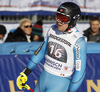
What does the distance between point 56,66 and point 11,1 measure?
4.89 meters

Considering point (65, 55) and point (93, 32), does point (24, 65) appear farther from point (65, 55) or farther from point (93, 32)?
point (93, 32)

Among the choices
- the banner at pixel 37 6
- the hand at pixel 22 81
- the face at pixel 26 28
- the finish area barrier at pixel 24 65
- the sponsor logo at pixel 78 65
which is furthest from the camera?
the banner at pixel 37 6

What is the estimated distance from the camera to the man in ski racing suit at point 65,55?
284 cm

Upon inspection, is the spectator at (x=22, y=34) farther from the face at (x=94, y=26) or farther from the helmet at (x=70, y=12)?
the helmet at (x=70, y=12)

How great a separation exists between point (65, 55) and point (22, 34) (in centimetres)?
259

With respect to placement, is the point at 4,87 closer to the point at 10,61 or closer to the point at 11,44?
the point at 10,61

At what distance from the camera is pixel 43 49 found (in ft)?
10.3

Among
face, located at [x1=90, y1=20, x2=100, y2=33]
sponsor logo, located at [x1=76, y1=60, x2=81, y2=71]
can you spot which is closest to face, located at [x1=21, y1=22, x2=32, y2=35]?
face, located at [x1=90, y1=20, x2=100, y2=33]

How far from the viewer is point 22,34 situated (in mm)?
5332

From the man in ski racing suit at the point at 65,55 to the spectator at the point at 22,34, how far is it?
2.35 m

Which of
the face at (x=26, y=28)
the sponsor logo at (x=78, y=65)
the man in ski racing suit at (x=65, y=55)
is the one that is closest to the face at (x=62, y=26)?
the man in ski racing suit at (x=65, y=55)

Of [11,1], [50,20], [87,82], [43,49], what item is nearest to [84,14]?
[50,20]

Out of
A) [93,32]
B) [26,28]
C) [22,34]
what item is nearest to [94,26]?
[93,32]

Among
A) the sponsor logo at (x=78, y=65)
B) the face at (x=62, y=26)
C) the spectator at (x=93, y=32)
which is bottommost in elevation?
the spectator at (x=93, y=32)
